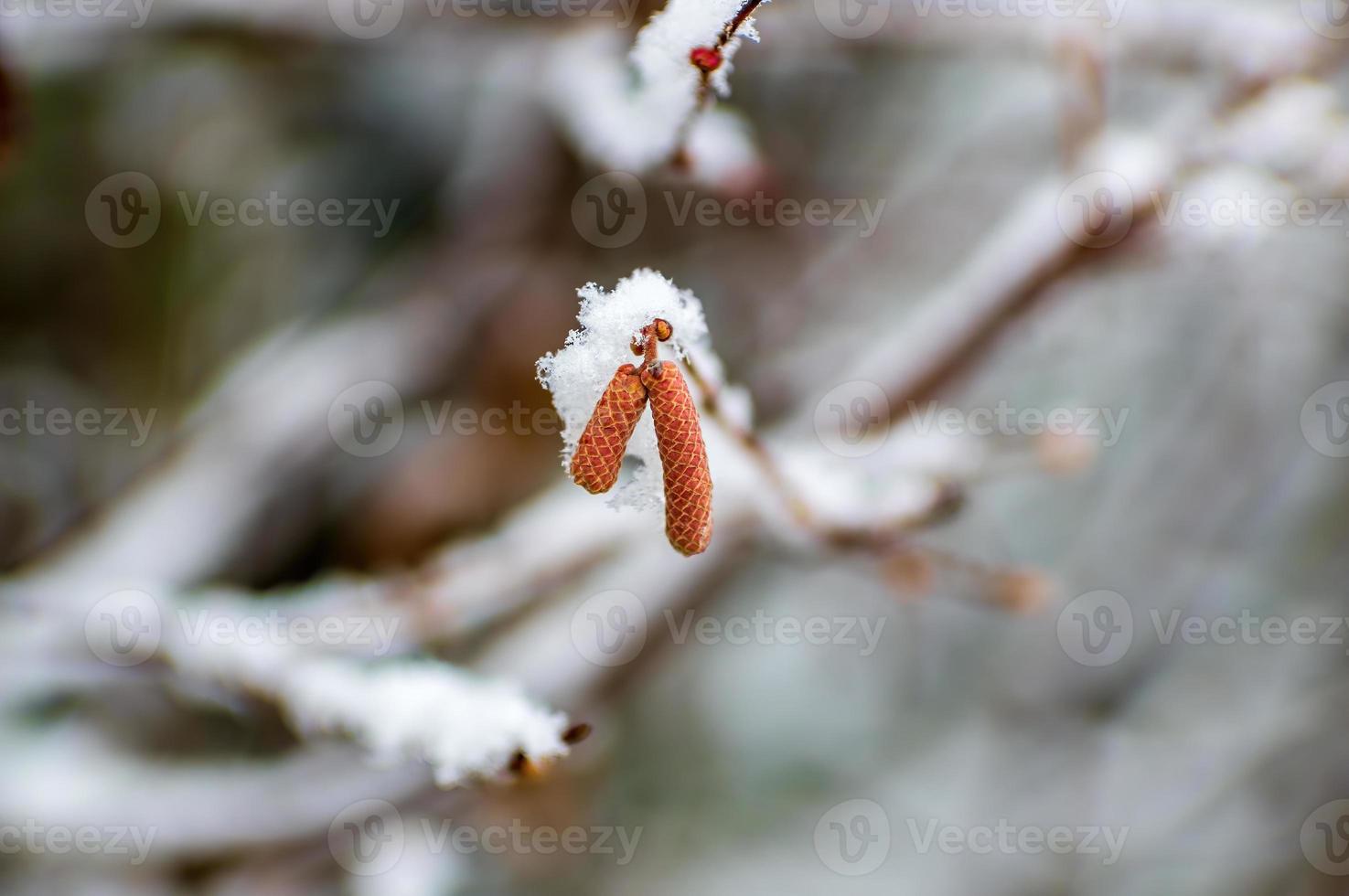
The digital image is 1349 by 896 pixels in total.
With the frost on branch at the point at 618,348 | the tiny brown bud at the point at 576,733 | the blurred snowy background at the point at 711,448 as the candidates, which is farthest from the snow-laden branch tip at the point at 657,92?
the tiny brown bud at the point at 576,733

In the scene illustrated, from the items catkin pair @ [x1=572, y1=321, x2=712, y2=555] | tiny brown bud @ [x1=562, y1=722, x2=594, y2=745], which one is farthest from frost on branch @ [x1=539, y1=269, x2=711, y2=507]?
tiny brown bud @ [x1=562, y1=722, x2=594, y2=745]

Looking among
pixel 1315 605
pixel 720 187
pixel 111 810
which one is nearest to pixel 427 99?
pixel 720 187

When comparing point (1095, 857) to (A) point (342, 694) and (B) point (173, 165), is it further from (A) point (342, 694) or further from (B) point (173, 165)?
(B) point (173, 165)

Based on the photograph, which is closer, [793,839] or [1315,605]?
[1315,605]

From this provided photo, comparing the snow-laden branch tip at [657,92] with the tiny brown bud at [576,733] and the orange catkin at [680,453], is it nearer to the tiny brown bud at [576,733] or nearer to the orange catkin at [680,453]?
the orange catkin at [680,453]

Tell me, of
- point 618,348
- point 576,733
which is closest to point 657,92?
point 618,348

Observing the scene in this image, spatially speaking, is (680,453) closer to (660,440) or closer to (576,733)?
(660,440)
